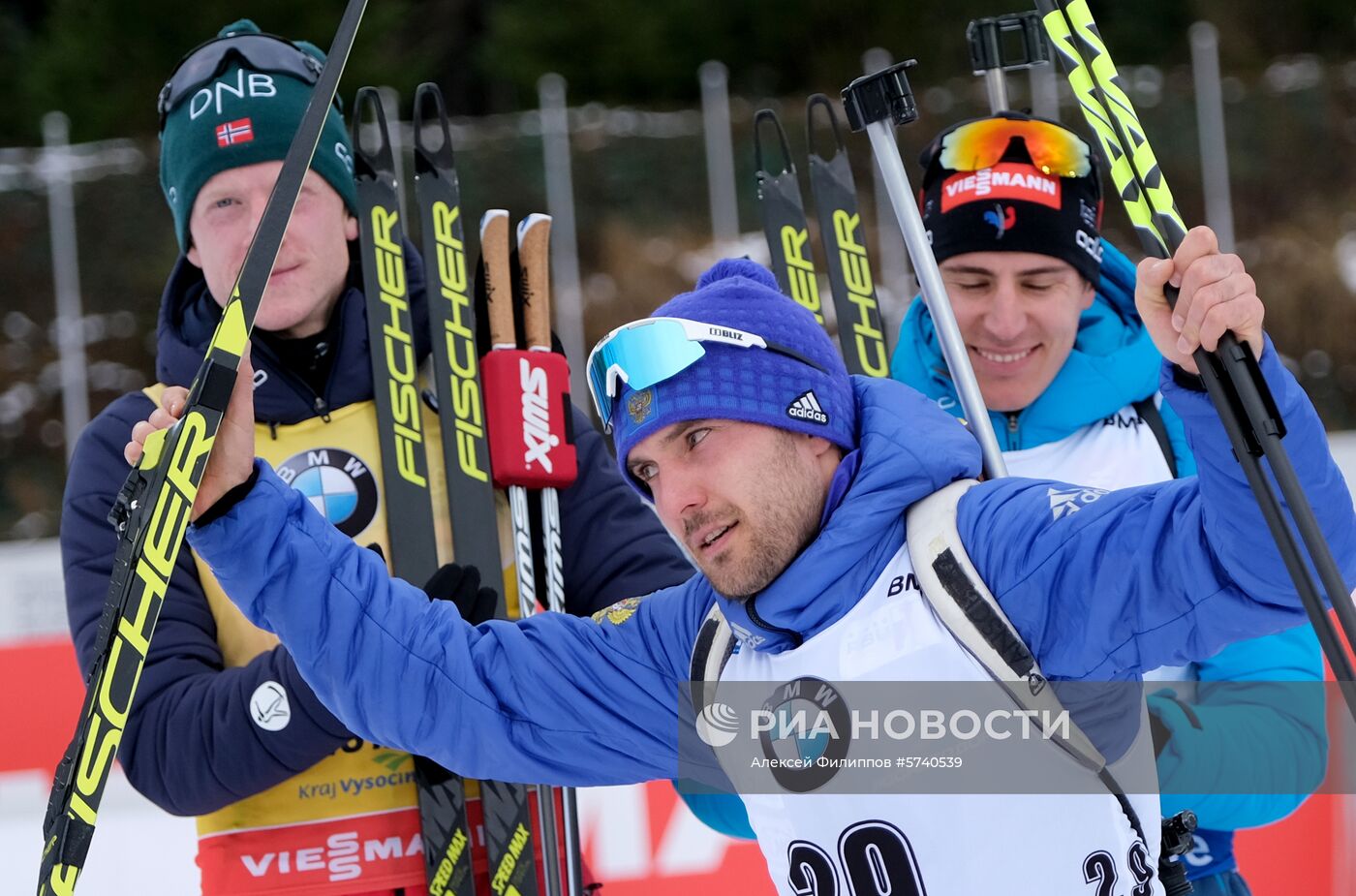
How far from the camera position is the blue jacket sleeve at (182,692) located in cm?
207

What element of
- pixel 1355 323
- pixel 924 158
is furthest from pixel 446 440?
pixel 1355 323

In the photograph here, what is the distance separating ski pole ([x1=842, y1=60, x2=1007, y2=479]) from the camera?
2.22 meters

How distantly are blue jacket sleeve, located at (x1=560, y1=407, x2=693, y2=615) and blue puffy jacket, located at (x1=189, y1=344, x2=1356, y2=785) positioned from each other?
0.85 feet

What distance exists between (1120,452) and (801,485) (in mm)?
679

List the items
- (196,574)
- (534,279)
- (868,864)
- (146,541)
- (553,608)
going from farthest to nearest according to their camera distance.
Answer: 1. (534,279)
2. (553,608)
3. (196,574)
4. (868,864)
5. (146,541)

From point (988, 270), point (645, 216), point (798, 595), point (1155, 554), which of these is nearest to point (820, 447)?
point (798, 595)

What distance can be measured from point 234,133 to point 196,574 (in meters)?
0.63

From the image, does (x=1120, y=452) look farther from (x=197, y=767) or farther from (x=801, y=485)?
(x=197, y=767)

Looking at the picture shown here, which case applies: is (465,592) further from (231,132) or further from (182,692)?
(231,132)

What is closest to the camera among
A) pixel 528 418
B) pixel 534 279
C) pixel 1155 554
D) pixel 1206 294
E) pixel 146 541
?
pixel 1206 294

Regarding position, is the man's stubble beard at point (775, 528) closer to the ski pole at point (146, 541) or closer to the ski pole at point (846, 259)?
the ski pole at point (146, 541)

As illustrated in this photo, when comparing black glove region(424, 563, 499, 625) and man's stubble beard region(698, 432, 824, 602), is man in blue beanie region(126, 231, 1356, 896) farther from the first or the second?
black glove region(424, 563, 499, 625)

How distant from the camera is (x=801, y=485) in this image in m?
1.89

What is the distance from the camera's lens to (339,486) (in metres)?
2.31
